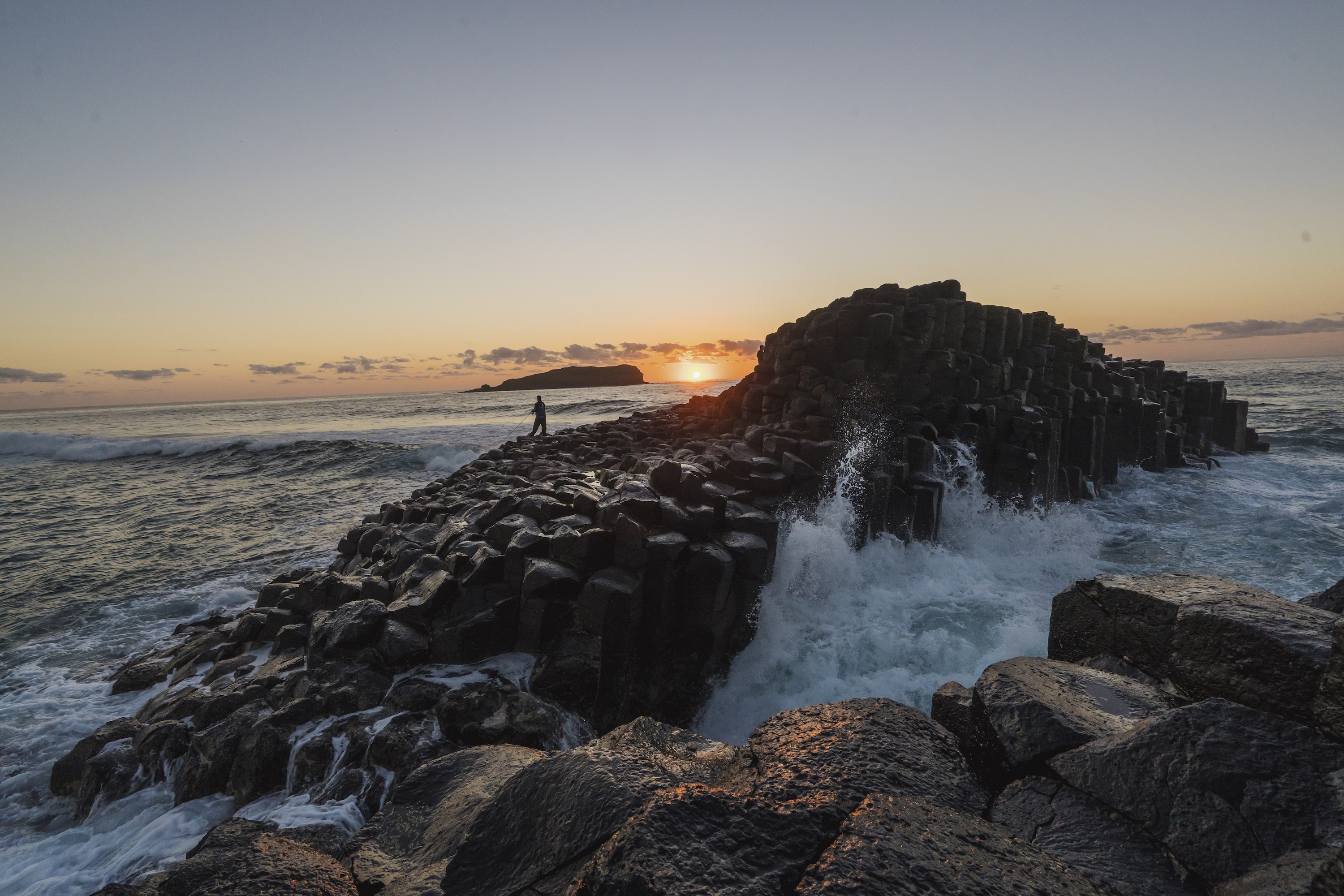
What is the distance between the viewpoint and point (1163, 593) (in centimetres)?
345

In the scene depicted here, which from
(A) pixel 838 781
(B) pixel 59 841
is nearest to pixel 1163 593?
(A) pixel 838 781

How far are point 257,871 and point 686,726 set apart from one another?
428 centimetres

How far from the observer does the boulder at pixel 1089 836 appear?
6.88 ft

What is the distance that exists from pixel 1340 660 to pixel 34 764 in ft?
33.1

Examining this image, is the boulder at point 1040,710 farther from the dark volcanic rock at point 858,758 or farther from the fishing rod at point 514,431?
the fishing rod at point 514,431

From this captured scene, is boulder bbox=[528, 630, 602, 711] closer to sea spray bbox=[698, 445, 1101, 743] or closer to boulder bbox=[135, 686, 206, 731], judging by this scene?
sea spray bbox=[698, 445, 1101, 743]

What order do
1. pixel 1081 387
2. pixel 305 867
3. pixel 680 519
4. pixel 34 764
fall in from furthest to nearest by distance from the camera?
pixel 1081 387
pixel 680 519
pixel 34 764
pixel 305 867


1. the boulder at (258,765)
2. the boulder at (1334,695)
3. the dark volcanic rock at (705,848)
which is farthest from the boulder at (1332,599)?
the boulder at (258,765)

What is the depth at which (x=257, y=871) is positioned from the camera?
8.34 ft

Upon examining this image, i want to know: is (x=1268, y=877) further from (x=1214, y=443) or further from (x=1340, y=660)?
(x=1214, y=443)

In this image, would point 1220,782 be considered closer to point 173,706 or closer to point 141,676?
point 173,706

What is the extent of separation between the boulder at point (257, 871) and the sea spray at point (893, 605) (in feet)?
13.6

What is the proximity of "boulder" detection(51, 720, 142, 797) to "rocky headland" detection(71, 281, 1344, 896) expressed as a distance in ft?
0.13

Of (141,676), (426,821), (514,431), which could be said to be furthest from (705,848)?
(514,431)
